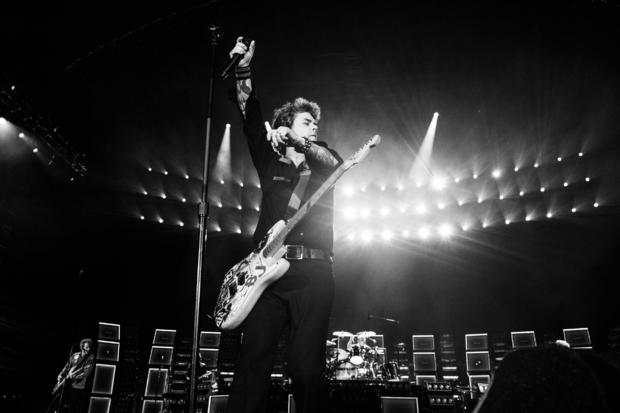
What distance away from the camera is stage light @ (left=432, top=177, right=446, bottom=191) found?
11.6 metres

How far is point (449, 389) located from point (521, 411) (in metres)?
9.15

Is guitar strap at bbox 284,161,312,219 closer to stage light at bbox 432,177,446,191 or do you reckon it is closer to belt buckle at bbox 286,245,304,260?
belt buckle at bbox 286,245,304,260

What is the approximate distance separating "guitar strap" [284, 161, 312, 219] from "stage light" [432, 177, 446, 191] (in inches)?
383

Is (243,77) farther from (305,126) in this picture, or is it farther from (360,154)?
(360,154)

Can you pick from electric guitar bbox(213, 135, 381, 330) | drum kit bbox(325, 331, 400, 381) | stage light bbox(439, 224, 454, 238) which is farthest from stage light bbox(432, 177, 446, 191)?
electric guitar bbox(213, 135, 381, 330)

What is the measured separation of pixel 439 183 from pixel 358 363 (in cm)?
549

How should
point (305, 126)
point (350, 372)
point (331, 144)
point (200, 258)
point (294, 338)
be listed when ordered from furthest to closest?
point (331, 144) < point (350, 372) < point (305, 126) < point (200, 258) < point (294, 338)

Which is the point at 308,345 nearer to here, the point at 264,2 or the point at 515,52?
the point at 264,2

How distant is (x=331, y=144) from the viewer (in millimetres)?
10492

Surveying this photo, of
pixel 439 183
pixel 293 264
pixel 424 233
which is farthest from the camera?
pixel 424 233

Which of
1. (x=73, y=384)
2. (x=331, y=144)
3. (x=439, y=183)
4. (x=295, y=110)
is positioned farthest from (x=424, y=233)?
(x=295, y=110)

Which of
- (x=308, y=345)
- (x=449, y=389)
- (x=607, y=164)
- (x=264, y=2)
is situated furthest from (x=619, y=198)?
(x=308, y=345)

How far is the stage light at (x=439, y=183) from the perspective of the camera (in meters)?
11.6

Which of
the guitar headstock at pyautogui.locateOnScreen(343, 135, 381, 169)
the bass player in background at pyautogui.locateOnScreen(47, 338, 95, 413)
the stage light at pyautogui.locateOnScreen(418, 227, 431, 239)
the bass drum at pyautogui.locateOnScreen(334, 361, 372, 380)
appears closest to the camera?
the guitar headstock at pyautogui.locateOnScreen(343, 135, 381, 169)
